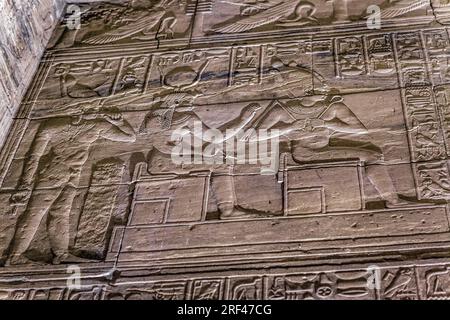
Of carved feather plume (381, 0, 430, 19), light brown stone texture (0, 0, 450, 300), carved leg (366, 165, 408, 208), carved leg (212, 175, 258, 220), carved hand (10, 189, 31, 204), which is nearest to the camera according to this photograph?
light brown stone texture (0, 0, 450, 300)

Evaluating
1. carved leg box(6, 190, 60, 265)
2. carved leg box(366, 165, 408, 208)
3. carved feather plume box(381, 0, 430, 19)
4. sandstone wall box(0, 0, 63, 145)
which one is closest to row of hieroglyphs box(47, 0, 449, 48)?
carved feather plume box(381, 0, 430, 19)

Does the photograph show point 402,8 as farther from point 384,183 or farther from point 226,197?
point 226,197

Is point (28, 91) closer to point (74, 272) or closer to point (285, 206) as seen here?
point (74, 272)

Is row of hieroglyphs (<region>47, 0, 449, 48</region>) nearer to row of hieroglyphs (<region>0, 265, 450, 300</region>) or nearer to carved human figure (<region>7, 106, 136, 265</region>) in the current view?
carved human figure (<region>7, 106, 136, 265</region>)

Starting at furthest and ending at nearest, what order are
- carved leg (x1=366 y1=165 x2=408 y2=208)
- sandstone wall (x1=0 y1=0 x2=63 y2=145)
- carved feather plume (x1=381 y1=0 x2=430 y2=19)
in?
carved feather plume (x1=381 y1=0 x2=430 y2=19), sandstone wall (x1=0 y1=0 x2=63 y2=145), carved leg (x1=366 y1=165 x2=408 y2=208)

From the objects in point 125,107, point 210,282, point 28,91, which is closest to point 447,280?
point 210,282

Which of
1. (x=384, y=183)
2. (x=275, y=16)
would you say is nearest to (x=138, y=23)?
(x=275, y=16)
